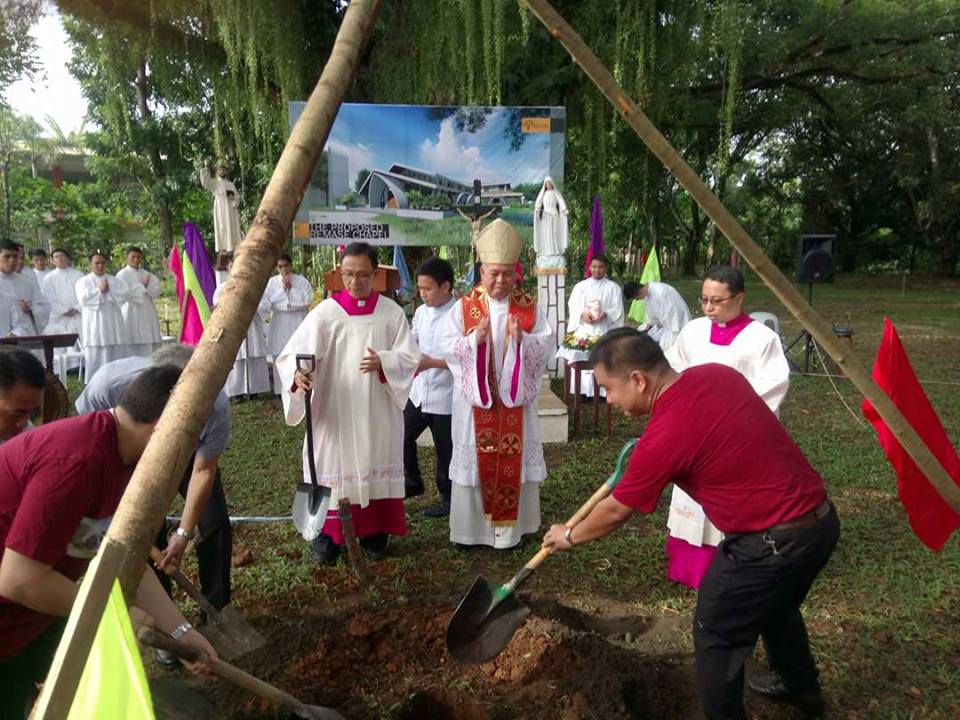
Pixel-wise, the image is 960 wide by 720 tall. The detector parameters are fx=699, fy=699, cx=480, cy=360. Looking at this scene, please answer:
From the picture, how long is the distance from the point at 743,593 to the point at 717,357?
1.70 meters

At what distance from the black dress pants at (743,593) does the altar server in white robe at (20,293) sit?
377 inches

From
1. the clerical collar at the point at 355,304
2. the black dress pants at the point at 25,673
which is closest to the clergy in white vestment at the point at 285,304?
the clerical collar at the point at 355,304

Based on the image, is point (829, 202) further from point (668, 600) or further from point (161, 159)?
point (668, 600)

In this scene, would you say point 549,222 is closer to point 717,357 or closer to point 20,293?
point 717,357

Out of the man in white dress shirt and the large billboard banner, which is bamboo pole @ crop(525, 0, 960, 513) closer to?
the man in white dress shirt

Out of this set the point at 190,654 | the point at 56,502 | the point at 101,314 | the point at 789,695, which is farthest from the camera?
the point at 101,314

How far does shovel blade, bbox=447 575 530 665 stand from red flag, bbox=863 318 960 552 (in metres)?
1.97

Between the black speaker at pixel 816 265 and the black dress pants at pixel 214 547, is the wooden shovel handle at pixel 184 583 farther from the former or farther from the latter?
the black speaker at pixel 816 265

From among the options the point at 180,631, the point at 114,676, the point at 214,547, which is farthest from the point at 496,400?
the point at 114,676

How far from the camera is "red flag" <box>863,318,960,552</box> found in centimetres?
339

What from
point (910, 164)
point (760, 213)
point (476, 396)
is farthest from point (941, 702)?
point (760, 213)

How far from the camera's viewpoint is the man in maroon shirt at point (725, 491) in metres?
2.45

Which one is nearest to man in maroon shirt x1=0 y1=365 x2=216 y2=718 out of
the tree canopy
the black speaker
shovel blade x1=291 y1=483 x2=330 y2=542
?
shovel blade x1=291 y1=483 x2=330 y2=542

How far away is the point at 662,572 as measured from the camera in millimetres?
4445
